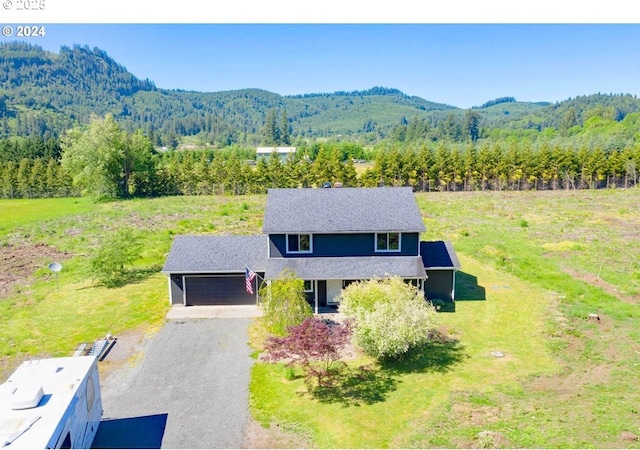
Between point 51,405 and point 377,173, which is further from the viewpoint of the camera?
point 377,173

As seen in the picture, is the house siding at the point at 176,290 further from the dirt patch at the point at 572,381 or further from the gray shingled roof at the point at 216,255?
the dirt patch at the point at 572,381

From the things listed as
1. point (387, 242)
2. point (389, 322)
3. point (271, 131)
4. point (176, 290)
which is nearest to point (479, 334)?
point (389, 322)

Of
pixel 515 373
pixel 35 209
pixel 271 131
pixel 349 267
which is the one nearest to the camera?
pixel 515 373

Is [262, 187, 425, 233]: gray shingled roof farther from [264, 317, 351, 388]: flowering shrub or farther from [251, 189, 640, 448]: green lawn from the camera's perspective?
[264, 317, 351, 388]: flowering shrub

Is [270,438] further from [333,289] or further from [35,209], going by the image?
[35,209]

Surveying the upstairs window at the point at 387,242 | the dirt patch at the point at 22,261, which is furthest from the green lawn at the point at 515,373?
the dirt patch at the point at 22,261

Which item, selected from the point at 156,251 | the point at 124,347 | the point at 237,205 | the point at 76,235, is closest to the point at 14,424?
the point at 124,347
